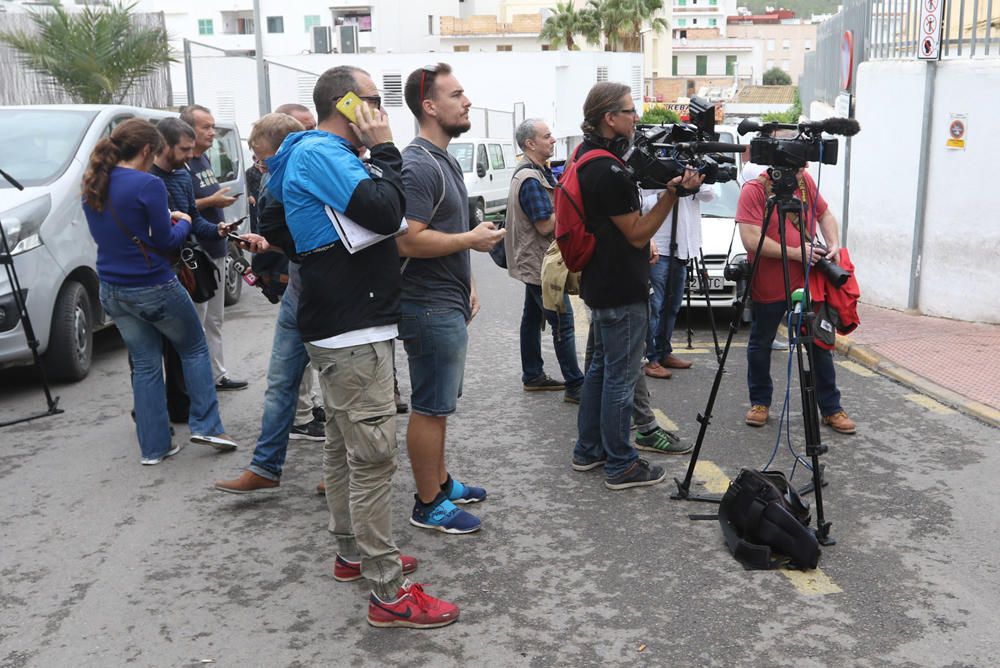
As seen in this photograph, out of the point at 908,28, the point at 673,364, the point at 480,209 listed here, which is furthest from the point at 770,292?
the point at 480,209

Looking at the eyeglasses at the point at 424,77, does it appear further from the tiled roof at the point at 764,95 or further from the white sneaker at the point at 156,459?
the tiled roof at the point at 764,95

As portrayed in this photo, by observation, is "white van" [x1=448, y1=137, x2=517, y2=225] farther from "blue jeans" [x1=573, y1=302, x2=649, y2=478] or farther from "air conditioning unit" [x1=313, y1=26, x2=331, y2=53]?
"air conditioning unit" [x1=313, y1=26, x2=331, y2=53]

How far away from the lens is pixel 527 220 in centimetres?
648

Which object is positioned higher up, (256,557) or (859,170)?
(859,170)

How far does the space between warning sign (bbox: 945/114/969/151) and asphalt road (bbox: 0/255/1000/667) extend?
11.4 ft

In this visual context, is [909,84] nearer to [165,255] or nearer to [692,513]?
[692,513]

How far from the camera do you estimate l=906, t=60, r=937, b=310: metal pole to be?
355 inches

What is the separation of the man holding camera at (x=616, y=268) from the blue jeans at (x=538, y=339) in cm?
148

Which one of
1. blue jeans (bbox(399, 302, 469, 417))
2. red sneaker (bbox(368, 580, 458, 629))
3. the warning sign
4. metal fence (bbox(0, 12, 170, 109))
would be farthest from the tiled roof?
red sneaker (bbox(368, 580, 458, 629))

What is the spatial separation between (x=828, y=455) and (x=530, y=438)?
169cm

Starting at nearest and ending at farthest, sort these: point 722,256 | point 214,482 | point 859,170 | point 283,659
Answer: point 283,659 < point 214,482 < point 722,256 < point 859,170

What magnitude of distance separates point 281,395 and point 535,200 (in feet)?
7.04

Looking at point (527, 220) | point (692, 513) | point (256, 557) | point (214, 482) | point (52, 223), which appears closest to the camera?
point (256, 557)

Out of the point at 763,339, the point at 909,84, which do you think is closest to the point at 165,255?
the point at 763,339
